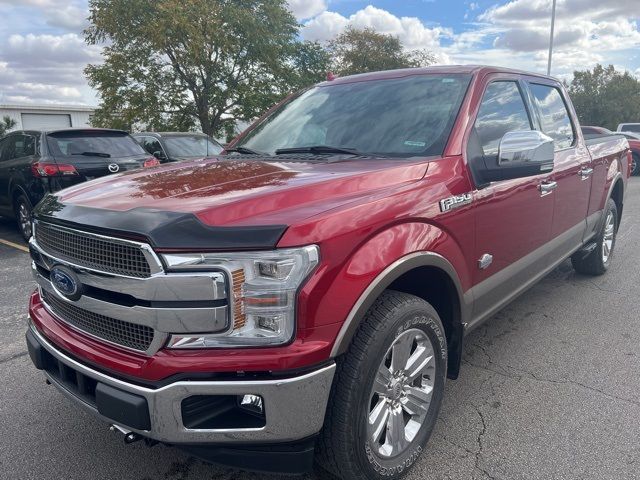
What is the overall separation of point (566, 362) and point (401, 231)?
80.9 inches

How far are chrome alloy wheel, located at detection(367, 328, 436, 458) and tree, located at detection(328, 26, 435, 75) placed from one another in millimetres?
37492

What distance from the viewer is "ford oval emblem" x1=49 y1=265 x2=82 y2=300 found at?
2.11 m

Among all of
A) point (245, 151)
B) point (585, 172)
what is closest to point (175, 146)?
point (245, 151)

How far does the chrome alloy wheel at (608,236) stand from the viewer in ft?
17.9

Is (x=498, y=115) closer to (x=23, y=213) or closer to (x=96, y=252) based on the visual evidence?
(x=96, y=252)

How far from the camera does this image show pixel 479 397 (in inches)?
123

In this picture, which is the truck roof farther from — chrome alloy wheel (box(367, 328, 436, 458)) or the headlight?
the headlight

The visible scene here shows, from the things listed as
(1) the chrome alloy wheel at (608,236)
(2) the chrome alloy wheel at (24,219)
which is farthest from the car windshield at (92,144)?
(1) the chrome alloy wheel at (608,236)

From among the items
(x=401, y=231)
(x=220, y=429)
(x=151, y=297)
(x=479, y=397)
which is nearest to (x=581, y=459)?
(x=479, y=397)

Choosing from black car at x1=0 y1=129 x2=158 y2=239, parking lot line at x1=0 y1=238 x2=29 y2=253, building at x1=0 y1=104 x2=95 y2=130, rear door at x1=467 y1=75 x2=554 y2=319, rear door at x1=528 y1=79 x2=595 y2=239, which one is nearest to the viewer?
rear door at x1=467 y1=75 x2=554 y2=319

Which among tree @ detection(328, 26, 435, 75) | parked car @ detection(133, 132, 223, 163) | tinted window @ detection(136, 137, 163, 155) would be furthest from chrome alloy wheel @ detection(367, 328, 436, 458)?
A: tree @ detection(328, 26, 435, 75)

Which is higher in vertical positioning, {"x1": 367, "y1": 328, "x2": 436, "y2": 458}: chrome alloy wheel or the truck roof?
the truck roof

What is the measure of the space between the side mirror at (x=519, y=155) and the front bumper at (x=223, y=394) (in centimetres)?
154

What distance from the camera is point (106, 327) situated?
211cm
